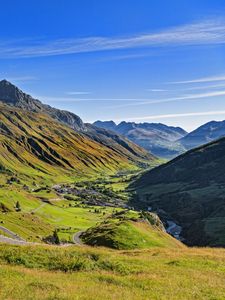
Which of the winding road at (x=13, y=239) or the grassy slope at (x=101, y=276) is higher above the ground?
the grassy slope at (x=101, y=276)

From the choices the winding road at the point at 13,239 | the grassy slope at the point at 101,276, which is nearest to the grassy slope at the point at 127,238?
the winding road at the point at 13,239

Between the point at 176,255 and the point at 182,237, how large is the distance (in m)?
153

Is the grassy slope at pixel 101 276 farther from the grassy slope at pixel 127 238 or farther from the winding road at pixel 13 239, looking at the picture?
the grassy slope at pixel 127 238

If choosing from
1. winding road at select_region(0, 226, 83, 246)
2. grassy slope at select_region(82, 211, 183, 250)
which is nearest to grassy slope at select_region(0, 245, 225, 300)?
winding road at select_region(0, 226, 83, 246)

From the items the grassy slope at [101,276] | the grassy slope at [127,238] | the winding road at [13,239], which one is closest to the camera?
the grassy slope at [101,276]

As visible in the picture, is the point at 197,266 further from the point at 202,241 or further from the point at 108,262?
the point at 202,241

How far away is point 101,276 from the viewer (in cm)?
3038

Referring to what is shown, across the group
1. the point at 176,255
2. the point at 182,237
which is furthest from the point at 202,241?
the point at 176,255

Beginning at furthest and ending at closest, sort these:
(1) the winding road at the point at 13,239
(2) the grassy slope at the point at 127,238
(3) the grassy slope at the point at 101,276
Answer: (2) the grassy slope at the point at 127,238, (1) the winding road at the point at 13,239, (3) the grassy slope at the point at 101,276

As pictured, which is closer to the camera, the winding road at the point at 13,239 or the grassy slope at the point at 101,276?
the grassy slope at the point at 101,276

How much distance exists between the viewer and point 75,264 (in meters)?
33.4

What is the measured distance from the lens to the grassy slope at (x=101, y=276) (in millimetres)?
25250

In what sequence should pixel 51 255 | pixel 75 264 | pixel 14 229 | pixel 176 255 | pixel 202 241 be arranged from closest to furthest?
pixel 75 264
pixel 51 255
pixel 176 255
pixel 14 229
pixel 202 241

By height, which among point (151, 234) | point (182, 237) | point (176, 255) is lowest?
point (182, 237)
